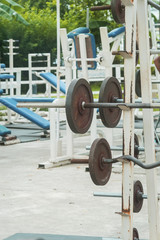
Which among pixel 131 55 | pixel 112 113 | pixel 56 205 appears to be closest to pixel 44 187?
pixel 56 205

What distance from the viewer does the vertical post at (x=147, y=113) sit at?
252cm

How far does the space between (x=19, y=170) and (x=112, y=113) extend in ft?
9.26

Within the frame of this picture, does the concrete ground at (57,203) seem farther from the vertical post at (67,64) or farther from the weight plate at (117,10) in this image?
the weight plate at (117,10)

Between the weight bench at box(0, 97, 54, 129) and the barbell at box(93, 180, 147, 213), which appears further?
the weight bench at box(0, 97, 54, 129)

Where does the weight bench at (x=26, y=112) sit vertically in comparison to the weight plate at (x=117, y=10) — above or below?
below

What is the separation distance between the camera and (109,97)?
2.56 metres

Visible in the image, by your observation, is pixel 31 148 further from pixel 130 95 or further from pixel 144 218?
pixel 130 95

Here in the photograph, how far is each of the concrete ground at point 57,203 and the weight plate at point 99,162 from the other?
0.74 meters

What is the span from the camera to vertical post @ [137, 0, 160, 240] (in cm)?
252

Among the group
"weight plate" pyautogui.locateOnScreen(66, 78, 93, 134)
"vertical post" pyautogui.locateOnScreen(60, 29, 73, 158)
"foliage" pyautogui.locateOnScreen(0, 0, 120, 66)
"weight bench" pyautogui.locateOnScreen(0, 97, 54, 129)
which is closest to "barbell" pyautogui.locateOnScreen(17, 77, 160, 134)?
"weight plate" pyautogui.locateOnScreen(66, 78, 93, 134)

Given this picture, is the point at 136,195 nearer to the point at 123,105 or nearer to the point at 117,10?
the point at 123,105

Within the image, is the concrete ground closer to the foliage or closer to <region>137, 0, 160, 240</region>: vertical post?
<region>137, 0, 160, 240</region>: vertical post

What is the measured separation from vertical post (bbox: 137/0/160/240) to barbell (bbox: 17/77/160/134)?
0.49ft

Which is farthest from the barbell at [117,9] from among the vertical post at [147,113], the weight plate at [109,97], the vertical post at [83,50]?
the vertical post at [83,50]
